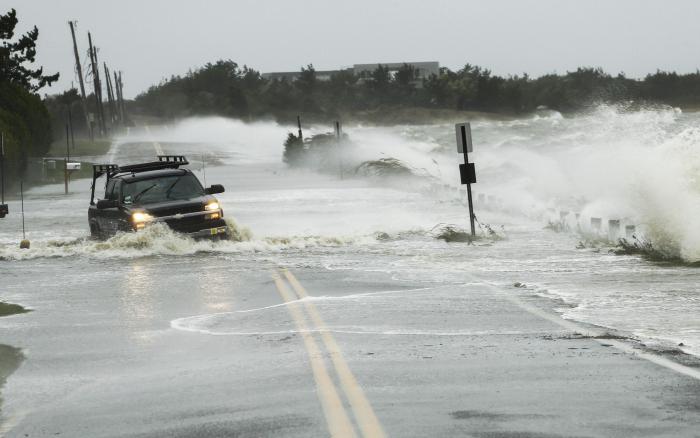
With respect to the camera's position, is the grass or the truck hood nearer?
the grass

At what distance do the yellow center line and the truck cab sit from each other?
914 cm

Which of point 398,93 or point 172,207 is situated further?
point 398,93

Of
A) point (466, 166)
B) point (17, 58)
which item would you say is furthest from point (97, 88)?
point (466, 166)

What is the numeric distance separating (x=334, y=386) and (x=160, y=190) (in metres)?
14.3

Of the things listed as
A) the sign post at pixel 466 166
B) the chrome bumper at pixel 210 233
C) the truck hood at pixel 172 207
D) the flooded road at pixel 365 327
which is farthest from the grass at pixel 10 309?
the sign post at pixel 466 166

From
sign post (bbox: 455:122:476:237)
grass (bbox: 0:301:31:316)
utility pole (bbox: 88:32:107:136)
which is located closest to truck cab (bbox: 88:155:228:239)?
sign post (bbox: 455:122:476:237)

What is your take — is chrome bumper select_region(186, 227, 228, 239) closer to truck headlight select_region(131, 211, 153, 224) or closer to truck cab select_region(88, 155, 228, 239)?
truck cab select_region(88, 155, 228, 239)

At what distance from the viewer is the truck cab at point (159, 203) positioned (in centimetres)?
2136

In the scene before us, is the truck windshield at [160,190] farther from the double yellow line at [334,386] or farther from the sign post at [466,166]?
the double yellow line at [334,386]

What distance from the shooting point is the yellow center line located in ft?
23.1

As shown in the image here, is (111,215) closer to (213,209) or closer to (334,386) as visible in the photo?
(213,209)

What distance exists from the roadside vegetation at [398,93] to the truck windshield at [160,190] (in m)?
99.0

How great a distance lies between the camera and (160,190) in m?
22.2

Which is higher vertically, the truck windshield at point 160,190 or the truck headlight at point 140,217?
the truck windshield at point 160,190
